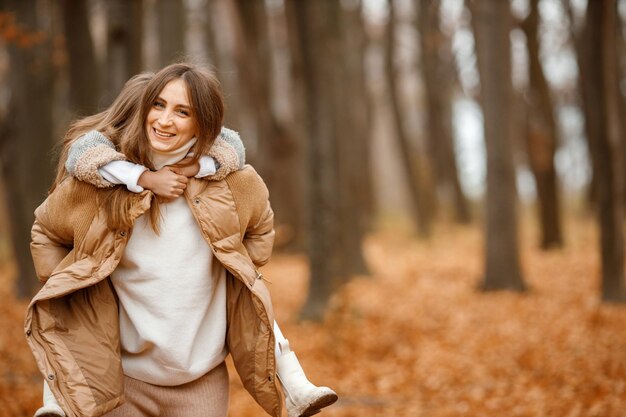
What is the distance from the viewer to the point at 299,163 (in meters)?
17.7

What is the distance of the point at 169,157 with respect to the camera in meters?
3.06

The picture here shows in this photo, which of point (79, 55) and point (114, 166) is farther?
point (79, 55)

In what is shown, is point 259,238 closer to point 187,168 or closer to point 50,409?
point 187,168

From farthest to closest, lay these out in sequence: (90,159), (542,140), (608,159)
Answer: (542,140) < (608,159) < (90,159)

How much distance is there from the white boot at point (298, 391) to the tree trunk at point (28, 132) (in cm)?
902

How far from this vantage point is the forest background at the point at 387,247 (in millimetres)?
7152

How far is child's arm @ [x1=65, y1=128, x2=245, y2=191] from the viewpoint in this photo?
2.86 metres

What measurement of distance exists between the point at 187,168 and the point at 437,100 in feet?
63.3

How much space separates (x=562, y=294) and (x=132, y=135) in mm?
9336

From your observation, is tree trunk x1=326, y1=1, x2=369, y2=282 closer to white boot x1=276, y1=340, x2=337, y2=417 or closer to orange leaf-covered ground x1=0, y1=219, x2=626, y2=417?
orange leaf-covered ground x1=0, y1=219, x2=626, y2=417

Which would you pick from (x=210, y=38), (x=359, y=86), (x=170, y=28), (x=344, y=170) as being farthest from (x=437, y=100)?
(x=170, y=28)

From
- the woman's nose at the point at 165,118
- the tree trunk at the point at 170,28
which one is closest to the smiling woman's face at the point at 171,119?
the woman's nose at the point at 165,118

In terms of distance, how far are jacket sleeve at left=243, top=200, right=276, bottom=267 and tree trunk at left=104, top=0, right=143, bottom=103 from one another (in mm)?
6048

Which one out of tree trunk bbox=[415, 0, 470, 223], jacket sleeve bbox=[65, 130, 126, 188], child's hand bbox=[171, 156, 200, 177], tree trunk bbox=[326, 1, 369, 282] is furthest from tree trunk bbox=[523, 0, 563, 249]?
jacket sleeve bbox=[65, 130, 126, 188]
